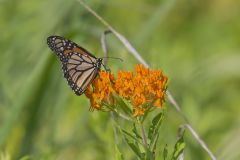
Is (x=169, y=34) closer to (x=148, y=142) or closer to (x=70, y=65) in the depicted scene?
(x=70, y=65)

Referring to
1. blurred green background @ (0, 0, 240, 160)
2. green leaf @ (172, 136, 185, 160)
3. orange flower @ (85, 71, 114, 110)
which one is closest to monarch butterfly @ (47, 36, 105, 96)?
orange flower @ (85, 71, 114, 110)

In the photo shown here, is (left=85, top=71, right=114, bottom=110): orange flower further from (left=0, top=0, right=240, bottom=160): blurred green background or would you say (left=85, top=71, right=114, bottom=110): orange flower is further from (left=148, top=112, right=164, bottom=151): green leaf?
(left=0, top=0, right=240, bottom=160): blurred green background

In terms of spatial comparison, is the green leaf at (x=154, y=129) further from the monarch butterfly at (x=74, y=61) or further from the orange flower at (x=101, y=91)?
the monarch butterfly at (x=74, y=61)

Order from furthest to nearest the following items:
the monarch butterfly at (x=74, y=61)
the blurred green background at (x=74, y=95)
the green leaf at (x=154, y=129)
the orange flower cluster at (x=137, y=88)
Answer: the blurred green background at (x=74, y=95) → the monarch butterfly at (x=74, y=61) → the green leaf at (x=154, y=129) → the orange flower cluster at (x=137, y=88)

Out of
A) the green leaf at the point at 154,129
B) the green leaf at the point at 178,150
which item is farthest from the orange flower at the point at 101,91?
the green leaf at the point at 178,150

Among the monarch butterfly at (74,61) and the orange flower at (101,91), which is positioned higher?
the monarch butterfly at (74,61)

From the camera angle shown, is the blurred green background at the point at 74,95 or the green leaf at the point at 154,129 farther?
the blurred green background at the point at 74,95
